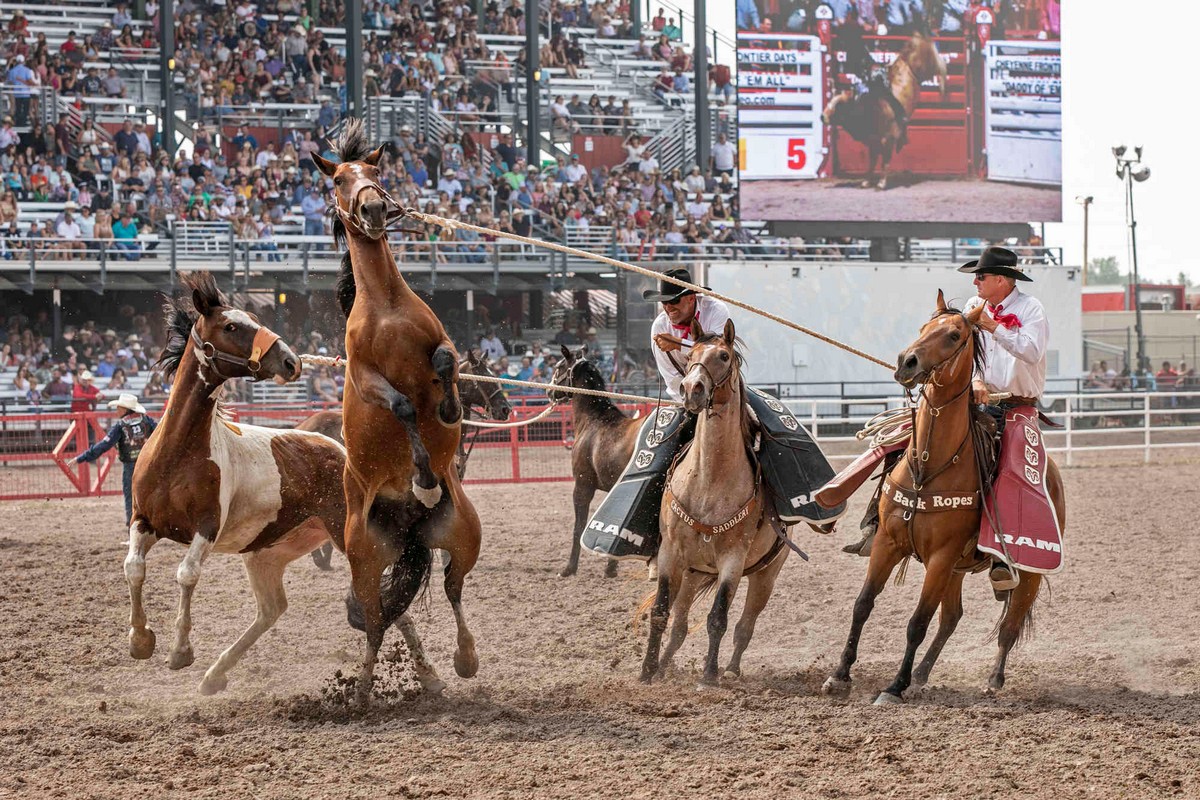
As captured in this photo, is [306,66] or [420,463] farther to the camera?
[306,66]

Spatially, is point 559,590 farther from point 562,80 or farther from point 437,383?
point 562,80

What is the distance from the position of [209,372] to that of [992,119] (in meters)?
22.3

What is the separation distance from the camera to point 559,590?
32.5ft

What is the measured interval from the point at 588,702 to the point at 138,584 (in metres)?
2.22

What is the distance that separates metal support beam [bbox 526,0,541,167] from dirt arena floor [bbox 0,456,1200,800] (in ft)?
54.7

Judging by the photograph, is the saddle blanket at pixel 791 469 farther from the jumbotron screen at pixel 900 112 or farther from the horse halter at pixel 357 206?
the jumbotron screen at pixel 900 112

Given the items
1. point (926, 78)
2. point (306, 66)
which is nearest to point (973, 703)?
point (926, 78)

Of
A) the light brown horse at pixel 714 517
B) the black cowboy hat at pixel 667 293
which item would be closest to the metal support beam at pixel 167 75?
the black cowboy hat at pixel 667 293

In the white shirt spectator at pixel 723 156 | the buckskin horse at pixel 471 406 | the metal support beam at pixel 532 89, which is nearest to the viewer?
the buckskin horse at pixel 471 406

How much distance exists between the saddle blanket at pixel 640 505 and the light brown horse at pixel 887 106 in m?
18.8

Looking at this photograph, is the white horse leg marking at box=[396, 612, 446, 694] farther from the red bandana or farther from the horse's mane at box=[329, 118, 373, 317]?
the red bandana

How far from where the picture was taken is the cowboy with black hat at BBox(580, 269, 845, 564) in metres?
6.99

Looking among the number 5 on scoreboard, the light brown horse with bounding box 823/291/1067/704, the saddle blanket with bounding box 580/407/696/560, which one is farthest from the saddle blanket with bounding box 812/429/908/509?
the number 5 on scoreboard

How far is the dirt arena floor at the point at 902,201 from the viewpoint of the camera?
25.1 m
